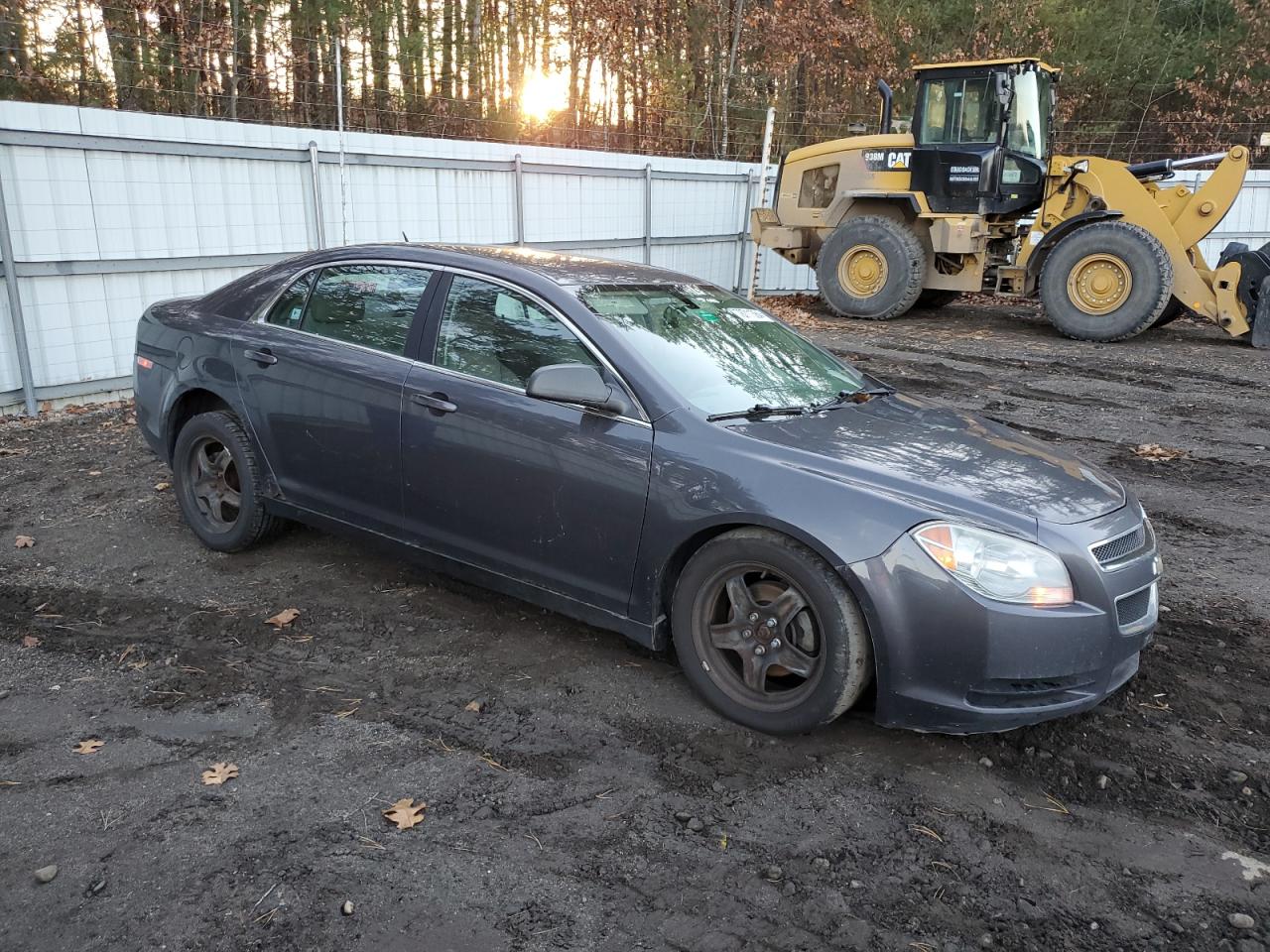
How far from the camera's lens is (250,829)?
9.50ft

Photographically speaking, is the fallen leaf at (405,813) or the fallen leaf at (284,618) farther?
the fallen leaf at (284,618)

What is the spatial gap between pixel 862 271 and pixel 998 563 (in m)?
11.8

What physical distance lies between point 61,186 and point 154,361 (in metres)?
3.78

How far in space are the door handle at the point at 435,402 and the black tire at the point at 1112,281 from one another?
1066 cm

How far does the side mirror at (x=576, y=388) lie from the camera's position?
11.8 feet

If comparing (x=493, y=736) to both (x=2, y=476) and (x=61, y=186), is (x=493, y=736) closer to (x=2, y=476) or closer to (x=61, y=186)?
(x=2, y=476)

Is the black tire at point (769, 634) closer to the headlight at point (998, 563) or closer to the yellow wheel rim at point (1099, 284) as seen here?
the headlight at point (998, 563)

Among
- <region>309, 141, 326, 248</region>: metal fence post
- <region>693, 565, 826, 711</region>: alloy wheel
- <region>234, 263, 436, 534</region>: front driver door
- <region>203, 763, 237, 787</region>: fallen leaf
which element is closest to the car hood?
<region>693, 565, 826, 711</region>: alloy wheel

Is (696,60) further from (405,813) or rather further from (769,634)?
(405,813)

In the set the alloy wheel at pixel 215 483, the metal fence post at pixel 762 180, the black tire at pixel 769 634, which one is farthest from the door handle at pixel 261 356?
the metal fence post at pixel 762 180

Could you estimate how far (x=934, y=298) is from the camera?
1555 centimetres

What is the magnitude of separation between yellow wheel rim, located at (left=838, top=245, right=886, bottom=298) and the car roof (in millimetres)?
9908

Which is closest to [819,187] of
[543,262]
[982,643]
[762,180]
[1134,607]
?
[762,180]

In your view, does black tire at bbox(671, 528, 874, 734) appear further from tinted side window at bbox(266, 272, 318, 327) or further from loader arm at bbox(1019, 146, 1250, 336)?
loader arm at bbox(1019, 146, 1250, 336)
